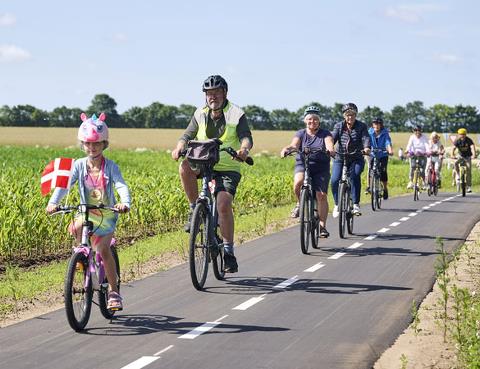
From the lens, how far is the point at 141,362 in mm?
6758

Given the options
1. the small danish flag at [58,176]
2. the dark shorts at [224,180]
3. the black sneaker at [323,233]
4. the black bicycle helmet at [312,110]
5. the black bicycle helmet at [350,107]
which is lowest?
the black sneaker at [323,233]

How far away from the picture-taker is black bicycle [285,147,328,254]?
13.1 metres

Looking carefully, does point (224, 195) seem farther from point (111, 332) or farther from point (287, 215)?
point (287, 215)

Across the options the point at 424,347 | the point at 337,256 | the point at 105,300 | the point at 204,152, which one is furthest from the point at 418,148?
the point at 424,347

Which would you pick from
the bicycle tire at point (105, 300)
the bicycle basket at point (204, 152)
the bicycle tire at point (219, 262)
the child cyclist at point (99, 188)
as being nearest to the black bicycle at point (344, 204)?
the bicycle tire at point (219, 262)

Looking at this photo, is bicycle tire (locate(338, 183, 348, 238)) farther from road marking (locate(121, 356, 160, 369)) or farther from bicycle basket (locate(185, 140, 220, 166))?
road marking (locate(121, 356, 160, 369))

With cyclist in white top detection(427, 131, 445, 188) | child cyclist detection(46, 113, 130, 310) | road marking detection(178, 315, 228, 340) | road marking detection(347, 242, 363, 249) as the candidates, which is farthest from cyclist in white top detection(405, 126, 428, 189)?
child cyclist detection(46, 113, 130, 310)

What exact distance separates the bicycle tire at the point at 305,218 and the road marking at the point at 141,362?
20.6 feet

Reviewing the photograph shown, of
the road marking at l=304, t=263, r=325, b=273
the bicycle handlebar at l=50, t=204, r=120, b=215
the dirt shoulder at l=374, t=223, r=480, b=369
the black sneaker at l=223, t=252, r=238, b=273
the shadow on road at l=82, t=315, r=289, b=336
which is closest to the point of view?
the dirt shoulder at l=374, t=223, r=480, b=369

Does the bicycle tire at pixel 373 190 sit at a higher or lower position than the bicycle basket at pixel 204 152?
lower

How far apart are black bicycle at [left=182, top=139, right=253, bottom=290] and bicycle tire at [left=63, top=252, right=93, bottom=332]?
1838mm

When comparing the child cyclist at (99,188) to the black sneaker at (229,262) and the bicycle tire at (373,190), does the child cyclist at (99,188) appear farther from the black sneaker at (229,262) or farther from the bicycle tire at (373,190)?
the bicycle tire at (373,190)

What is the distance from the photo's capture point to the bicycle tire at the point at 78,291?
762cm

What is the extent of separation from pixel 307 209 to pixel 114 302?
550 centimetres
